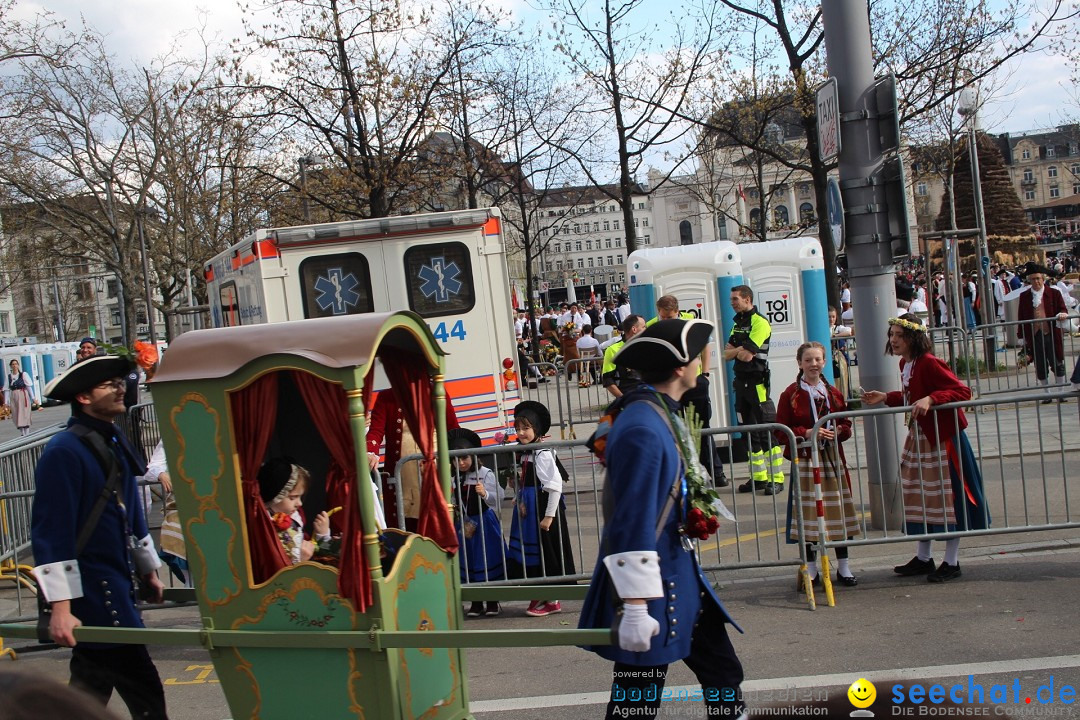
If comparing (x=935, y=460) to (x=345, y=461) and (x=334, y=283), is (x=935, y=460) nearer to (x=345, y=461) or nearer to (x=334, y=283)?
(x=345, y=461)

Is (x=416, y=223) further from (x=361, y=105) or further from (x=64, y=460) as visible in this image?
(x=361, y=105)

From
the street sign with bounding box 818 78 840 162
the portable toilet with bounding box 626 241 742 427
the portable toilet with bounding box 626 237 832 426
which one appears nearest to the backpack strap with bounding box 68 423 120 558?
the street sign with bounding box 818 78 840 162

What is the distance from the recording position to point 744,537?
336 inches

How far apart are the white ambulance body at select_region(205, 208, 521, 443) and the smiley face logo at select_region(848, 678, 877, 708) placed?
9597 millimetres

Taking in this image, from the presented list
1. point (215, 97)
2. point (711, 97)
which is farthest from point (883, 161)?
point (215, 97)

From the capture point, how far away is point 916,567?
24.1 feet

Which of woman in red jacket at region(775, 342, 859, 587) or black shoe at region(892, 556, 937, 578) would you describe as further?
black shoe at region(892, 556, 937, 578)

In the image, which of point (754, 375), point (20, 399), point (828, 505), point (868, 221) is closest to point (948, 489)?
point (828, 505)

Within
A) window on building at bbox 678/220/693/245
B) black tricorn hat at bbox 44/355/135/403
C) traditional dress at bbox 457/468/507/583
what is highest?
window on building at bbox 678/220/693/245

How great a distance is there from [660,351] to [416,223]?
7515mm

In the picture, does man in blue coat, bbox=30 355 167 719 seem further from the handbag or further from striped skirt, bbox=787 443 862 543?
striped skirt, bbox=787 443 862 543

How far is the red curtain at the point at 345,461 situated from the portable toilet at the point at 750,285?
9.23m

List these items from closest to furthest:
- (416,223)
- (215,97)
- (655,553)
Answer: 1. (655,553)
2. (416,223)
3. (215,97)

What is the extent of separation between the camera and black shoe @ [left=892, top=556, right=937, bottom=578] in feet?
23.9
